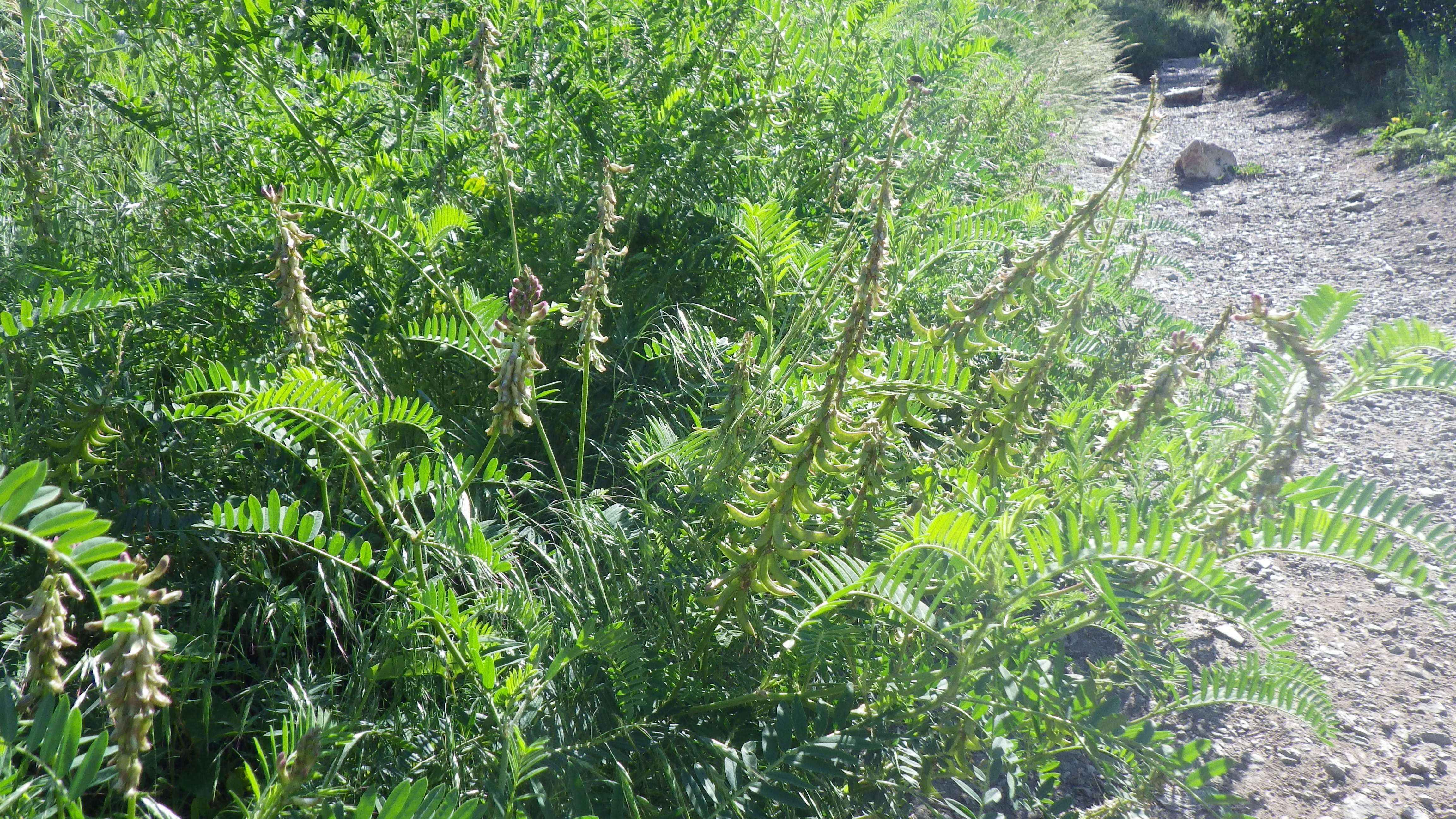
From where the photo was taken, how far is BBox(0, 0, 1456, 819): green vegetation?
114 cm

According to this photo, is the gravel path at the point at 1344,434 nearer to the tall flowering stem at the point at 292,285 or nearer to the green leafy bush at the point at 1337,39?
the green leafy bush at the point at 1337,39

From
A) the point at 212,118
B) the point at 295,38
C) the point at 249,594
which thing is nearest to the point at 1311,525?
the point at 249,594

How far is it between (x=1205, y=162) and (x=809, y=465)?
688 centimetres

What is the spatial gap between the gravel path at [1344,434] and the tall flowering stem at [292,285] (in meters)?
1.28

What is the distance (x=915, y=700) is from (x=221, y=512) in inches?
40.2

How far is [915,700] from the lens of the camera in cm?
138

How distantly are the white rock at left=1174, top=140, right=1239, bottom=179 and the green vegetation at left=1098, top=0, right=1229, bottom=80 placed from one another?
20.0 feet

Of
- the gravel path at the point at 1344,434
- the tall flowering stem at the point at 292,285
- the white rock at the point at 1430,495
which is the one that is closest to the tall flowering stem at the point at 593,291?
the tall flowering stem at the point at 292,285

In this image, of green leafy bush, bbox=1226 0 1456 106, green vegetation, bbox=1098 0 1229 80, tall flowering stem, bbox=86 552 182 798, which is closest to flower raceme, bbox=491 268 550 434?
tall flowering stem, bbox=86 552 182 798

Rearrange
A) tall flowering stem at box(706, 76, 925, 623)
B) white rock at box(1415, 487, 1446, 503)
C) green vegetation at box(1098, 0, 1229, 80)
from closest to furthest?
1. tall flowering stem at box(706, 76, 925, 623)
2. white rock at box(1415, 487, 1446, 503)
3. green vegetation at box(1098, 0, 1229, 80)

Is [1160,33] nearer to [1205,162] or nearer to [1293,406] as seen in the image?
[1205,162]

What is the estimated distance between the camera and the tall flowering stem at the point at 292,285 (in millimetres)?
1260

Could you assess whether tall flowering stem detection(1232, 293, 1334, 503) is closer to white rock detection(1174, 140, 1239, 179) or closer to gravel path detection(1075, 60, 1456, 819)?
gravel path detection(1075, 60, 1456, 819)

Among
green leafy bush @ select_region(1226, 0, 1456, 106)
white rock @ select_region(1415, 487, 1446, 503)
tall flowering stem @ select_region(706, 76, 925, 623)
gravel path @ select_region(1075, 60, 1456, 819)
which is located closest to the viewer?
tall flowering stem @ select_region(706, 76, 925, 623)
